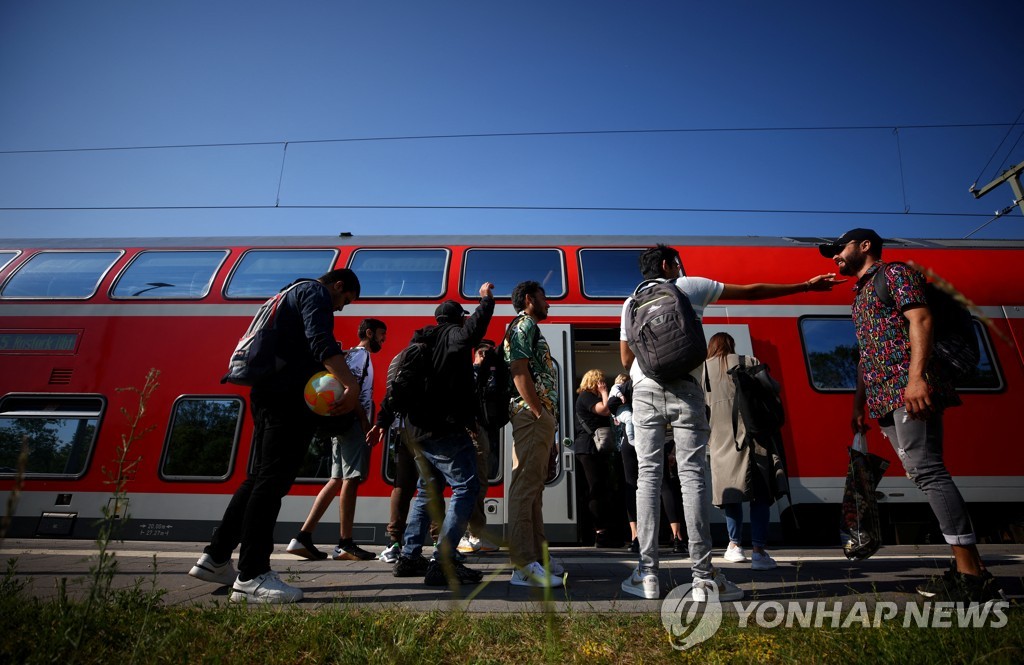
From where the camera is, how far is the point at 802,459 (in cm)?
505

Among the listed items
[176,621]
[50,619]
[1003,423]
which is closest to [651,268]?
[176,621]

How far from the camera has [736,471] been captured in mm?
4137

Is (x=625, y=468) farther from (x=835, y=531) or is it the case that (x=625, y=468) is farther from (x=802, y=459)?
(x=835, y=531)

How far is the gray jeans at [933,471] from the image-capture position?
257cm

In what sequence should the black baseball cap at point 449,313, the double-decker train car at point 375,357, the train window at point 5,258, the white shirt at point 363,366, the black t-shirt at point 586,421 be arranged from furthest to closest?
the train window at point 5,258, the black t-shirt at point 586,421, the double-decker train car at point 375,357, the white shirt at point 363,366, the black baseball cap at point 449,313

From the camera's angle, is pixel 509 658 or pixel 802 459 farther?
pixel 802 459

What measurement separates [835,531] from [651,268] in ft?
13.0

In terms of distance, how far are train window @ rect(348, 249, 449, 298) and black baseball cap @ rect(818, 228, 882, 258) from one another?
3767 mm

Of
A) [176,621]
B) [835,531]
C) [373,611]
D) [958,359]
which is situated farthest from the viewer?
[835,531]

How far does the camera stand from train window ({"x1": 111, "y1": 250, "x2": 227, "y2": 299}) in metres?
5.89

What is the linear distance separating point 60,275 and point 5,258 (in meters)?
0.98

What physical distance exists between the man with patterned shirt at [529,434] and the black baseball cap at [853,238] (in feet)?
6.23

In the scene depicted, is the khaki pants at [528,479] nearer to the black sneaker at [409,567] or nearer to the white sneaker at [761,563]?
the black sneaker at [409,567]

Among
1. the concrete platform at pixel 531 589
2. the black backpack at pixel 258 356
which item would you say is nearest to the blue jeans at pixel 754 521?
the concrete platform at pixel 531 589
